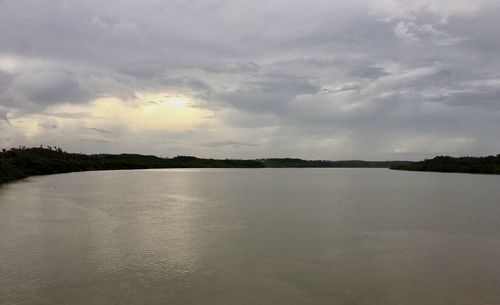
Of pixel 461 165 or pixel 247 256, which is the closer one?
pixel 247 256

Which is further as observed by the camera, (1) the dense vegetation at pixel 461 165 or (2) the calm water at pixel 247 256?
(1) the dense vegetation at pixel 461 165

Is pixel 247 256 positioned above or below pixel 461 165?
below

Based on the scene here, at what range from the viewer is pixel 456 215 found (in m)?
18.8

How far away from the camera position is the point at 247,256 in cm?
1096

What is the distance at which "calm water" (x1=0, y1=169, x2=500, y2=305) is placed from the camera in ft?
26.3

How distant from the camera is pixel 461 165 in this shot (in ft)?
251

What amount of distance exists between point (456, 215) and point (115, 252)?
14.1 m

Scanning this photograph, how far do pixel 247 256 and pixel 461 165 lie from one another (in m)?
74.6

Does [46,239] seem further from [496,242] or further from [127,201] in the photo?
[496,242]

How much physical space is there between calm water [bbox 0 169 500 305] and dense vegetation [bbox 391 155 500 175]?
2161 inches

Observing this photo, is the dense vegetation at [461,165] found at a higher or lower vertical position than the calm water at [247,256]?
higher

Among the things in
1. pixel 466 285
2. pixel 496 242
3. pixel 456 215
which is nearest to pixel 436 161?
pixel 456 215

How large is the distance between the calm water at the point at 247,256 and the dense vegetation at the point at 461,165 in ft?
180

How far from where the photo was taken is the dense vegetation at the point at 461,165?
68438 mm
